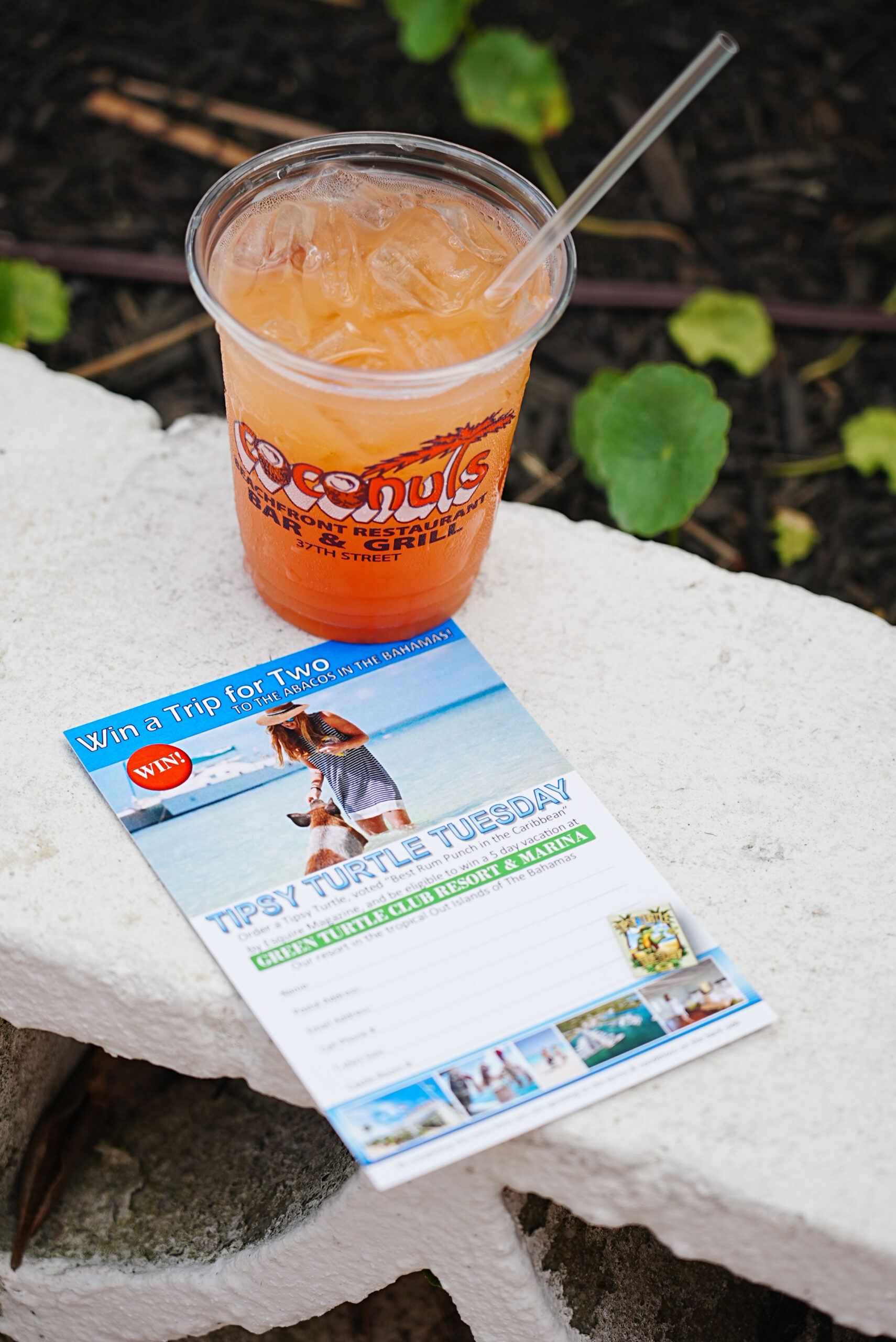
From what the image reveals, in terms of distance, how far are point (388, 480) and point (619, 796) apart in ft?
1.46

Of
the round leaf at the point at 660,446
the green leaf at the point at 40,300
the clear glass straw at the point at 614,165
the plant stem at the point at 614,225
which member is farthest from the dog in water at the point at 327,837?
the plant stem at the point at 614,225

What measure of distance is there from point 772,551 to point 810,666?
0.78 meters

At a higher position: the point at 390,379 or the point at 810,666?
the point at 390,379

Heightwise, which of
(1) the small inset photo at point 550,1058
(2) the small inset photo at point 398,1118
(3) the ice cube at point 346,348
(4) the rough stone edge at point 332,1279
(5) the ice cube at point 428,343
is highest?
(5) the ice cube at point 428,343

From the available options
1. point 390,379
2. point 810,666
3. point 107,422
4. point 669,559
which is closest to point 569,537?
point 669,559

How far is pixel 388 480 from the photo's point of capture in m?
1.19

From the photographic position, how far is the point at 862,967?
120 centimetres

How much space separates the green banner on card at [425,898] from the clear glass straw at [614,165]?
597mm

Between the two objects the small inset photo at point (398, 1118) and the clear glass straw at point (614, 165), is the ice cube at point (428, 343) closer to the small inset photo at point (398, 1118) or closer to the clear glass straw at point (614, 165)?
the clear glass straw at point (614, 165)

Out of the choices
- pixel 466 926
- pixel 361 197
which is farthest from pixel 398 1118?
pixel 361 197

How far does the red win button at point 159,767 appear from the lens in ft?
4.16

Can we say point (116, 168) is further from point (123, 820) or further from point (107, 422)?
point (123, 820)

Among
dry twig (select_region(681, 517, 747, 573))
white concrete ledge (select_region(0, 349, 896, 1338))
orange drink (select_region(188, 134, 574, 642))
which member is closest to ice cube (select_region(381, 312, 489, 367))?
orange drink (select_region(188, 134, 574, 642))

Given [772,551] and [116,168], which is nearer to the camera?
[772,551]
